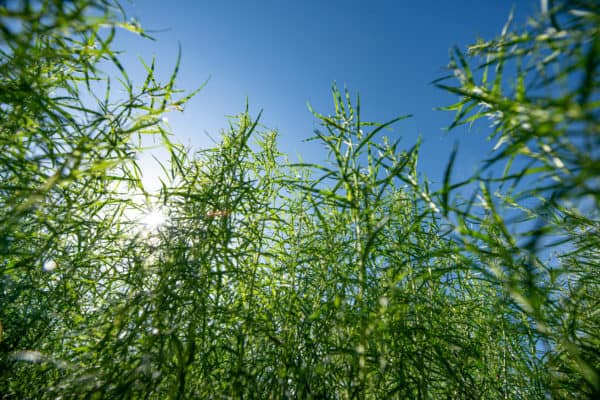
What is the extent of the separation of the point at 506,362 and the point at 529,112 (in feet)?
4.18

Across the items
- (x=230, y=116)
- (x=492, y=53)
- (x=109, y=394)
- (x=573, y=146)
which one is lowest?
(x=109, y=394)

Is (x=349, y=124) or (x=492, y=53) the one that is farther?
(x=349, y=124)

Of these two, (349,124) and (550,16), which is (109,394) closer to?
(349,124)

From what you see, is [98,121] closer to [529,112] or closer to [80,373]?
[80,373]

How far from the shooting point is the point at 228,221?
114 centimetres

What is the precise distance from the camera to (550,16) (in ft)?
1.77

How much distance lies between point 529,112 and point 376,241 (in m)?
0.69

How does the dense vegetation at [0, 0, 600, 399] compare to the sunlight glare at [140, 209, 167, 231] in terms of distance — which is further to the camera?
the sunlight glare at [140, 209, 167, 231]

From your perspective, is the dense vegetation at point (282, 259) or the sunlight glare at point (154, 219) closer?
the dense vegetation at point (282, 259)

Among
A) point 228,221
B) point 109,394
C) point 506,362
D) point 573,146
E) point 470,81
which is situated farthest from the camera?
point 506,362

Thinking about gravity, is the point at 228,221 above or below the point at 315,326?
above

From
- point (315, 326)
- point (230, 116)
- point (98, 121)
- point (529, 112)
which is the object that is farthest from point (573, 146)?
point (230, 116)

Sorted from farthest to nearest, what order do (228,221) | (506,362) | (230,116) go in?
(230,116)
(506,362)
(228,221)

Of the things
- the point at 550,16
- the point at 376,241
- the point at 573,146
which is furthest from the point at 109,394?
the point at 550,16
